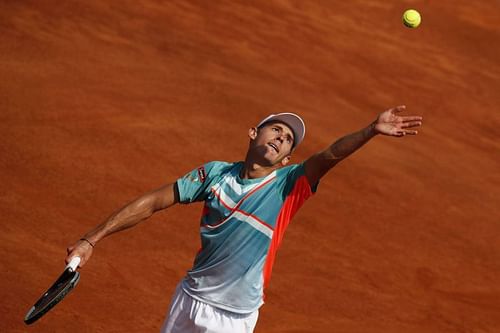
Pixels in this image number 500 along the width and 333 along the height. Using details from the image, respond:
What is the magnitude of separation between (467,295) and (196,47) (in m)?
6.49

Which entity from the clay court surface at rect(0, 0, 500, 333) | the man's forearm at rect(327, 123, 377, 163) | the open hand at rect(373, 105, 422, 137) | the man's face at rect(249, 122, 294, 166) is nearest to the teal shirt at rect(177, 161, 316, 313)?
the man's face at rect(249, 122, 294, 166)

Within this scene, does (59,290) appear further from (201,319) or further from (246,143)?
(246,143)

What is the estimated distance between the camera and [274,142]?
19.9ft

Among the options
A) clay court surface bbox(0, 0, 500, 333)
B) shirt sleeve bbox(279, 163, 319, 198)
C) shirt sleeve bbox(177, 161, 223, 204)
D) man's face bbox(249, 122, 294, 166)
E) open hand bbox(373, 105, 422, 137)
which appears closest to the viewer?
open hand bbox(373, 105, 422, 137)

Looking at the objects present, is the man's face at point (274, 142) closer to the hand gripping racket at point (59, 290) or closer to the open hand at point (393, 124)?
the open hand at point (393, 124)

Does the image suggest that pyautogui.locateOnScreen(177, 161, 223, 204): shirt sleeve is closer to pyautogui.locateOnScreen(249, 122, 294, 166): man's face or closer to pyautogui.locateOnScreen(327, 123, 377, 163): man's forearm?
pyautogui.locateOnScreen(249, 122, 294, 166): man's face

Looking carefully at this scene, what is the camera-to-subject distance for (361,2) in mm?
16781

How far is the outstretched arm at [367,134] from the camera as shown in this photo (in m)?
5.49

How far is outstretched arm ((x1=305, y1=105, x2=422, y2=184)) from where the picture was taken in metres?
5.49

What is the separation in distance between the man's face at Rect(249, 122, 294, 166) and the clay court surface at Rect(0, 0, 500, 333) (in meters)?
3.08

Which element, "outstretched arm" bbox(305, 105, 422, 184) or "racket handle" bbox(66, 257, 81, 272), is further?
"racket handle" bbox(66, 257, 81, 272)

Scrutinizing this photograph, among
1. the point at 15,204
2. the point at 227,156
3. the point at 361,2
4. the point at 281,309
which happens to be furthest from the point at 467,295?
the point at 361,2

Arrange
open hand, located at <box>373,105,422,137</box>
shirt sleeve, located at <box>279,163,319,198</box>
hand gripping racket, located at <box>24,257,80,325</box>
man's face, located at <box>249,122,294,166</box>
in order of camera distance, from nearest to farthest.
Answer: open hand, located at <box>373,105,422,137</box> → hand gripping racket, located at <box>24,257,80,325</box> → shirt sleeve, located at <box>279,163,319,198</box> → man's face, located at <box>249,122,294,166</box>

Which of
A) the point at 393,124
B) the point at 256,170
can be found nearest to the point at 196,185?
the point at 256,170
